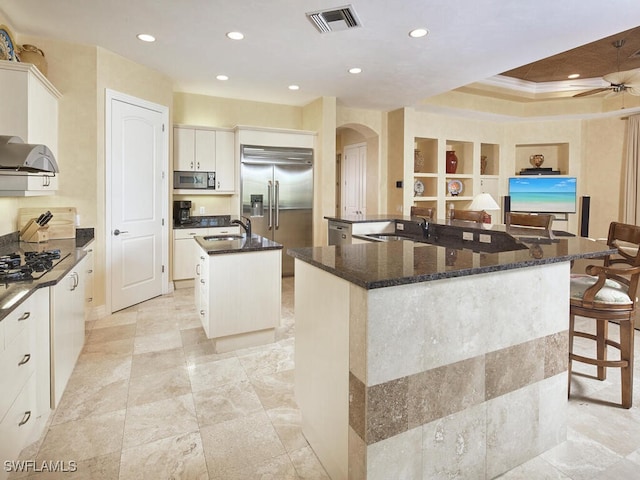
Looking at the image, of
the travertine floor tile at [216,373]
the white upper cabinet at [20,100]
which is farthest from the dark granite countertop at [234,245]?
the white upper cabinet at [20,100]

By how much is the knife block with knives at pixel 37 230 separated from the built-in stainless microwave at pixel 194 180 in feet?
6.70

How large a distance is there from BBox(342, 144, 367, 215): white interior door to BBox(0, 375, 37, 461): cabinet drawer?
5851 mm

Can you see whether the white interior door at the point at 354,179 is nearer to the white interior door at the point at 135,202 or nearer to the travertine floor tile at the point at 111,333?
the white interior door at the point at 135,202

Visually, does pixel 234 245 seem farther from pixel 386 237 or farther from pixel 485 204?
pixel 485 204

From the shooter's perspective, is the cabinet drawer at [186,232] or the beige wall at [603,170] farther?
the beige wall at [603,170]

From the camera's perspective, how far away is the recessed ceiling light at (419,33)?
3271mm

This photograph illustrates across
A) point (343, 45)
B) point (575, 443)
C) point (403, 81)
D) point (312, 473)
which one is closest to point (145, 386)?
point (312, 473)

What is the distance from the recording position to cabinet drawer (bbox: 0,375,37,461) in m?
1.49

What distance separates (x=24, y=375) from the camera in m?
1.72

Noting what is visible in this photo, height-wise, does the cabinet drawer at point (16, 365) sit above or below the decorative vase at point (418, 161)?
below

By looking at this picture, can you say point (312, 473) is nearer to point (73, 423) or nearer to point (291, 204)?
point (73, 423)

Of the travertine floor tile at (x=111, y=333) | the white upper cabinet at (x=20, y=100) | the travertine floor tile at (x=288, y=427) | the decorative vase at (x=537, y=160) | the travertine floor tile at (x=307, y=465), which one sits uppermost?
the decorative vase at (x=537, y=160)

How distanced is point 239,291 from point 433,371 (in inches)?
74.0

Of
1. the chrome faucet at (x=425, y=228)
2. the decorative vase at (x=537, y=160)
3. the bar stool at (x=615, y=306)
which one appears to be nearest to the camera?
the bar stool at (x=615, y=306)
